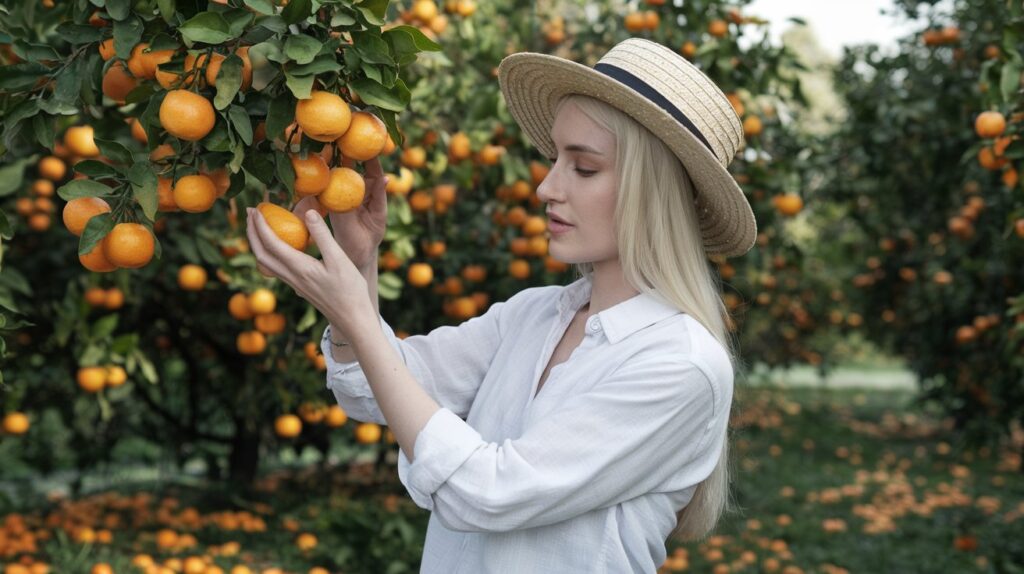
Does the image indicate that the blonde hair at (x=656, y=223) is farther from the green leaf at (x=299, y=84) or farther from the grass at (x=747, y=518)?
the green leaf at (x=299, y=84)

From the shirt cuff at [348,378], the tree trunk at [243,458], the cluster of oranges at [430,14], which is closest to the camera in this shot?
the shirt cuff at [348,378]

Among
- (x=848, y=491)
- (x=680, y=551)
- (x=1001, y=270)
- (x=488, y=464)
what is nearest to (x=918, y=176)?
(x=1001, y=270)

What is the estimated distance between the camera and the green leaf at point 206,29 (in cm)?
128

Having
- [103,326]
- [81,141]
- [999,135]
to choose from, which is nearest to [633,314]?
[999,135]

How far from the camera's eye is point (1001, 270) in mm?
5352

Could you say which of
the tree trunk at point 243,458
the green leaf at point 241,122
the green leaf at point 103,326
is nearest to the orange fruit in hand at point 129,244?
the green leaf at point 241,122

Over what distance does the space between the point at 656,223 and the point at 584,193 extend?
5.0 inches

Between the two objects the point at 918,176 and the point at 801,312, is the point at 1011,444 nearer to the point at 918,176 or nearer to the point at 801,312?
the point at 801,312

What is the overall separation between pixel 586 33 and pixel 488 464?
10.6 ft

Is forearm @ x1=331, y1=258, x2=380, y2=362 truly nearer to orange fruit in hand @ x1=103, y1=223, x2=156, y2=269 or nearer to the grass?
orange fruit in hand @ x1=103, y1=223, x2=156, y2=269

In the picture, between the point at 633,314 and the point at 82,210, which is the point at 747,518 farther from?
the point at 82,210

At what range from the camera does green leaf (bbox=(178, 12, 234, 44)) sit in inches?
50.4

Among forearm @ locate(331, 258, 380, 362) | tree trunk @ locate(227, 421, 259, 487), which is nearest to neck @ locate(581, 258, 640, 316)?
forearm @ locate(331, 258, 380, 362)

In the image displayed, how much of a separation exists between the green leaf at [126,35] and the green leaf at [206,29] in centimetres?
12
